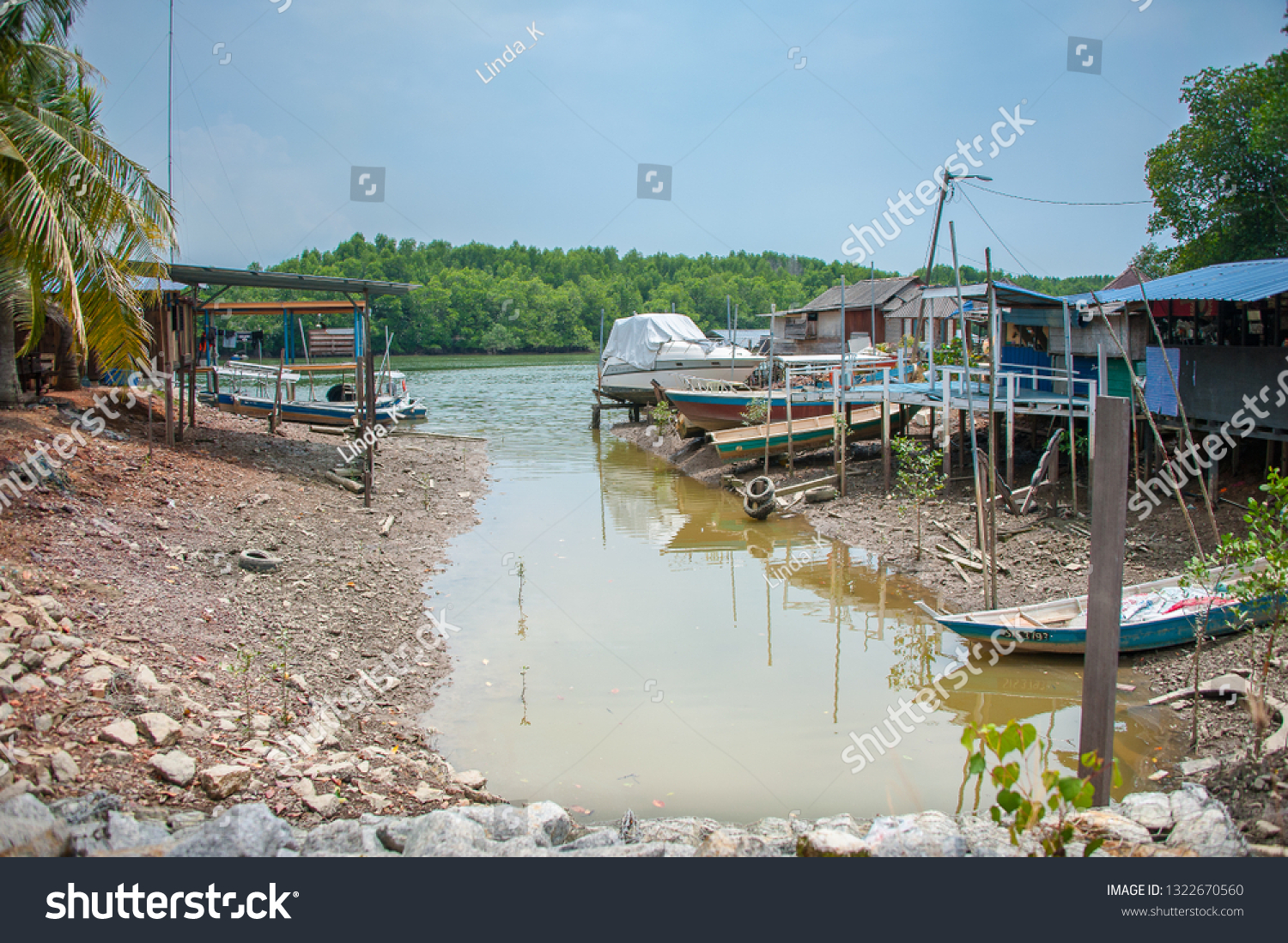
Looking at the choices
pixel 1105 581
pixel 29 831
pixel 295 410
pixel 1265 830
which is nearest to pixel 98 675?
pixel 29 831

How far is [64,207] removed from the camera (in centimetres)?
969

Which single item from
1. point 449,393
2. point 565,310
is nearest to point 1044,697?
point 449,393

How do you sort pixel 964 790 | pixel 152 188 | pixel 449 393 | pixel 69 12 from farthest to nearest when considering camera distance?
pixel 449 393 < pixel 152 188 < pixel 69 12 < pixel 964 790

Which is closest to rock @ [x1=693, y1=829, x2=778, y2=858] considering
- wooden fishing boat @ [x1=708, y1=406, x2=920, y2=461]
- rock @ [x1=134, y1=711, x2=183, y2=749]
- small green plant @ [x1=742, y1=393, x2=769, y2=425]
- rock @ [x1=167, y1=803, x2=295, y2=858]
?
rock @ [x1=167, y1=803, x2=295, y2=858]

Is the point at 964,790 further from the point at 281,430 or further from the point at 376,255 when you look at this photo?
the point at 376,255

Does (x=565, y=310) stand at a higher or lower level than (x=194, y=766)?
higher

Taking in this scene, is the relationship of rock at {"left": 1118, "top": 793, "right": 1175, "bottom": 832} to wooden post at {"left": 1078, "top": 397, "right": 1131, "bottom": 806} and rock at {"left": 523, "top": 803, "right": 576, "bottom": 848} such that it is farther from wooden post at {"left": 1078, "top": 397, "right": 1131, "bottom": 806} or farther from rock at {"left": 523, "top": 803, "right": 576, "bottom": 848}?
rock at {"left": 523, "top": 803, "right": 576, "bottom": 848}

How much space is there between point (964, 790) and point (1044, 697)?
7.53ft

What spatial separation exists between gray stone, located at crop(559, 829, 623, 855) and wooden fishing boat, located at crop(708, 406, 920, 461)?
15012 mm

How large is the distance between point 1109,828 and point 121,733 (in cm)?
649

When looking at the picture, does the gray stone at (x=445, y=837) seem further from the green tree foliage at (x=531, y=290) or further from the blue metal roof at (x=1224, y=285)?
the green tree foliage at (x=531, y=290)

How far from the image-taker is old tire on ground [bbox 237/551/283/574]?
1039 cm

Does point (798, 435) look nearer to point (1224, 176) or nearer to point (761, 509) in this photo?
point (761, 509)

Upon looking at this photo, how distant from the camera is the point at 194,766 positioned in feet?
19.2
